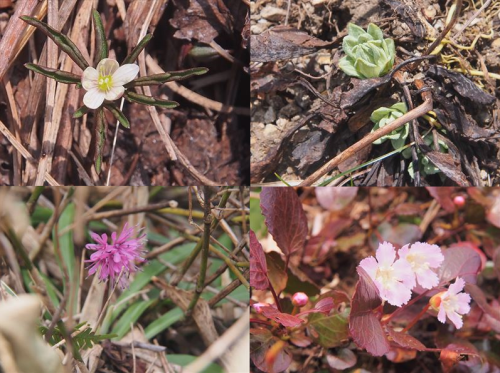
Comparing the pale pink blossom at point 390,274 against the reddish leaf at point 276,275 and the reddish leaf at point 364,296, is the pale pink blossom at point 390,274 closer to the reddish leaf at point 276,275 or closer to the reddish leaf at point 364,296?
the reddish leaf at point 364,296

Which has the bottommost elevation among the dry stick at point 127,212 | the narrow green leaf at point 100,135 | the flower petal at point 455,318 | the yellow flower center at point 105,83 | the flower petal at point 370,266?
the flower petal at point 455,318

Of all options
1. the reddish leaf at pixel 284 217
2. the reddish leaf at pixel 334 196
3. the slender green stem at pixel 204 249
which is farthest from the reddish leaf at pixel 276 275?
the reddish leaf at pixel 334 196

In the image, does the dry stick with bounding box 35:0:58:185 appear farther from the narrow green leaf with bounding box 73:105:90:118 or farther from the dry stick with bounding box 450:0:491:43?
the dry stick with bounding box 450:0:491:43

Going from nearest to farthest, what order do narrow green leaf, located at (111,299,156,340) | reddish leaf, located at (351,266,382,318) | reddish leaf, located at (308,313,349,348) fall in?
reddish leaf, located at (351,266,382,318), reddish leaf, located at (308,313,349,348), narrow green leaf, located at (111,299,156,340)

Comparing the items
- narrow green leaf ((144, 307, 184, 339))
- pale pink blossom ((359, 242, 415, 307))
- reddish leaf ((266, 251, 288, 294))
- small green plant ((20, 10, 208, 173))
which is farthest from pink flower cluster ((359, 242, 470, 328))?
small green plant ((20, 10, 208, 173))

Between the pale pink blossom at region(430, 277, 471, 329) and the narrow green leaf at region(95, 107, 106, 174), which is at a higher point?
the narrow green leaf at region(95, 107, 106, 174)

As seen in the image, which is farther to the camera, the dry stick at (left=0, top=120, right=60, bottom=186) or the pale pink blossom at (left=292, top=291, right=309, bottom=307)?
the dry stick at (left=0, top=120, right=60, bottom=186)
